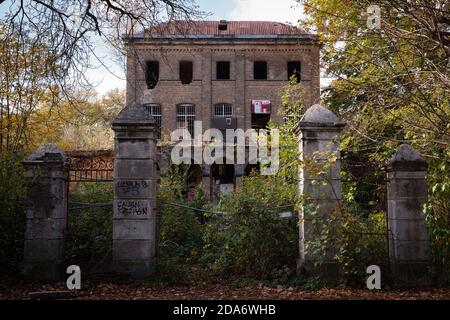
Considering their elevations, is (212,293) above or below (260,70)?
below

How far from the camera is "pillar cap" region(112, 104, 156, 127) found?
7469 millimetres

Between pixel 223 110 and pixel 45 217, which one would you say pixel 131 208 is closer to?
pixel 45 217

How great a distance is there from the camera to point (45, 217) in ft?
24.5

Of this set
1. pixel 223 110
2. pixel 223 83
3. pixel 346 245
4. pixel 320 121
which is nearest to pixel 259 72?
pixel 223 83

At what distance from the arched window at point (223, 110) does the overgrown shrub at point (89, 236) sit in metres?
19.3

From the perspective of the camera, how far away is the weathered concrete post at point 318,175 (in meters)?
7.17

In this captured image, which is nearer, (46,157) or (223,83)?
(46,157)

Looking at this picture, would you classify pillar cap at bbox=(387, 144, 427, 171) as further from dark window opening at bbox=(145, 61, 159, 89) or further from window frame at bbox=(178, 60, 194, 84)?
dark window opening at bbox=(145, 61, 159, 89)

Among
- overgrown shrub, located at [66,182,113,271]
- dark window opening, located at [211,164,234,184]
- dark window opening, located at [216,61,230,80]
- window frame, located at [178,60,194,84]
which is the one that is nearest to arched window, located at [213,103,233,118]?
dark window opening, located at [216,61,230,80]

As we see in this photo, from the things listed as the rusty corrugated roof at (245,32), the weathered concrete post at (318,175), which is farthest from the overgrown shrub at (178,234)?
the rusty corrugated roof at (245,32)

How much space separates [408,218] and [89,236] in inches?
241

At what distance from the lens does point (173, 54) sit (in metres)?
27.2

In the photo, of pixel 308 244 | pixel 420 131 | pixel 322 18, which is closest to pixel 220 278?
pixel 308 244

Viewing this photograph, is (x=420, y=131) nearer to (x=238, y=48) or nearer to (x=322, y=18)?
(x=322, y=18)
